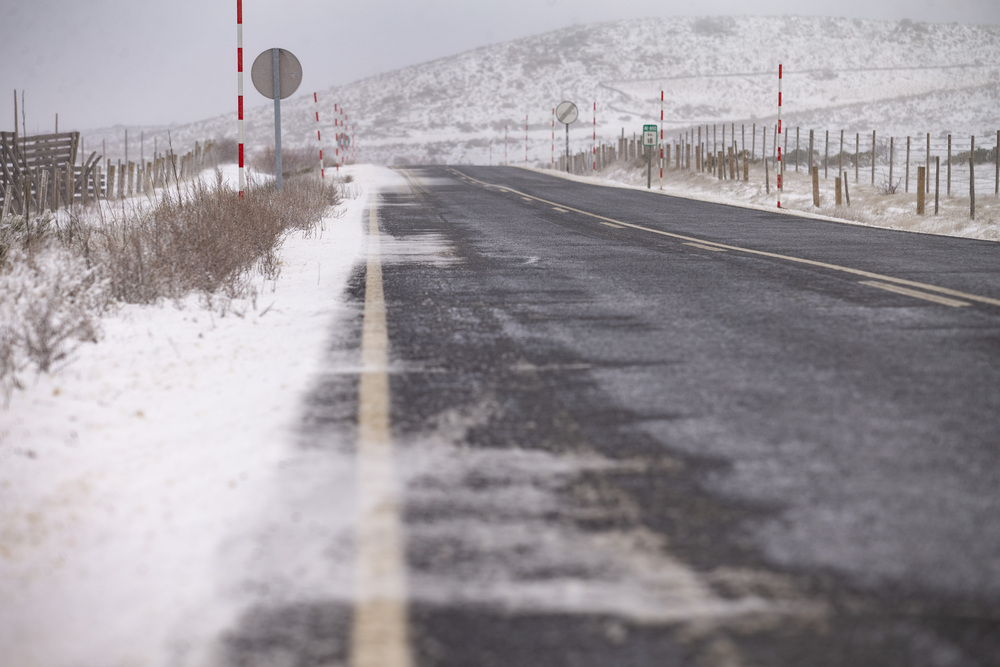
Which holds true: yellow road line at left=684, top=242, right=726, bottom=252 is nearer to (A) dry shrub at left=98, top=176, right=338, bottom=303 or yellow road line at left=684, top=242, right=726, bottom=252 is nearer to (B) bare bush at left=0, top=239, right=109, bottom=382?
(A) dry shrub at left=98, top=176, right=338, bottom=303

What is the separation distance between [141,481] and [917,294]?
548 centimetres

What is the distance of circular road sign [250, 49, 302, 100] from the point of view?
16109mm

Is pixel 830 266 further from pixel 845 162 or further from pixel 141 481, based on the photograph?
pixel 845 162

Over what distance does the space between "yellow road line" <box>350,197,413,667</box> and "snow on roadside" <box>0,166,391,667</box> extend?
0.29 meters

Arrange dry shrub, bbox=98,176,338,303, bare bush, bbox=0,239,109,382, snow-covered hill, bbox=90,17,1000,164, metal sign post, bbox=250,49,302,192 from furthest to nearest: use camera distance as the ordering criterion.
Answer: snow-covered hill, bbox=90,17,1000,164 < metal sign post, bbox=250,49,302,192 < dry shrub, bbox=98,176,338,303 < bare bush, bbox=0,239,109,382

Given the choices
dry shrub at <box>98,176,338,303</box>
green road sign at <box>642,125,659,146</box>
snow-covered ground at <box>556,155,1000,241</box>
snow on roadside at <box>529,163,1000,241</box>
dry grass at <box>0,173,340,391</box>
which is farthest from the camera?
green road sign at <box>642,125,659,146</box>

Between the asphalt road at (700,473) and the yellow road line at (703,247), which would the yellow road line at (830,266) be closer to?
the yellow road line at (703,247)

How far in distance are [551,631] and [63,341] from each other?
12.6 feet

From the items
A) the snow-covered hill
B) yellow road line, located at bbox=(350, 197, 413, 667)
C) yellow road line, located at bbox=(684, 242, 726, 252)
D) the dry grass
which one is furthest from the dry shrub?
the snow-covered hill

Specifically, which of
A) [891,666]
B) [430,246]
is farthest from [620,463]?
[430,246]

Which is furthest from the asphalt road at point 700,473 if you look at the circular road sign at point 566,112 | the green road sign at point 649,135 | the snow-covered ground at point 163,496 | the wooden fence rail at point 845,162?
the circular road sign at point 566,112

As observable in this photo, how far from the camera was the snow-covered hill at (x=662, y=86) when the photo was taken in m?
79.8

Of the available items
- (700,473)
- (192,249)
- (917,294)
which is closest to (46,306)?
(192,249)

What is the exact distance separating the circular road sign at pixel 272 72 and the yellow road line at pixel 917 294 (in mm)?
11250
